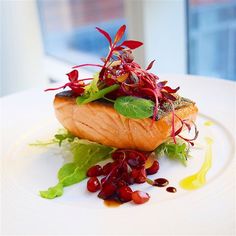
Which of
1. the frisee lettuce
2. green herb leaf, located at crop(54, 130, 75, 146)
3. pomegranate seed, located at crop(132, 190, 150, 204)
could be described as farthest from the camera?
green herb leaf, located at crop(54, 130, 75, 146)

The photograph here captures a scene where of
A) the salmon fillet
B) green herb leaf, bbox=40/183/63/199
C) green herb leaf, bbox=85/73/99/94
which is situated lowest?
green herb leaf, bbox=40/183/63/199

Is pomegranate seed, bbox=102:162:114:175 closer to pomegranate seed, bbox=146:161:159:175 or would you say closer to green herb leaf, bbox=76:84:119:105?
pomegranate seed, bbox=146:161:159:175

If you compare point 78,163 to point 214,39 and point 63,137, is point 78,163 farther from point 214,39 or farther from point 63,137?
point 214,39

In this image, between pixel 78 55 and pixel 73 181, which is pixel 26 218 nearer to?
pixel 73 181

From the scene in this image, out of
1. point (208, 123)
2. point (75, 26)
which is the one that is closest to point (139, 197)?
point (208, 123)

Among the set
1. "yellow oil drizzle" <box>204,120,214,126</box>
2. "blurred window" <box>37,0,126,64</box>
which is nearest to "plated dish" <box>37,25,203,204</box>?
"yellow oil drizzle" <box>204,120,214,126</box>

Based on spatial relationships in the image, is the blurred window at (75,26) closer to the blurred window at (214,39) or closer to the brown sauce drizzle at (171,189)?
the blurred window at (214,39)
